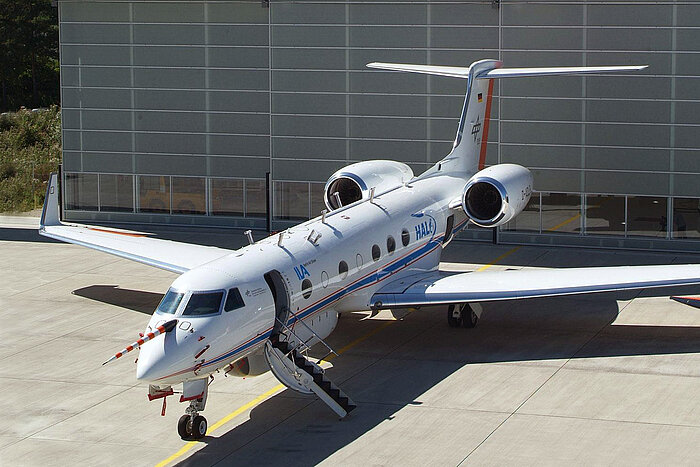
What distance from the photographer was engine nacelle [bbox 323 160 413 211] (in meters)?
28.4

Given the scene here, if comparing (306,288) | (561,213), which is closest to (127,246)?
(306,288)

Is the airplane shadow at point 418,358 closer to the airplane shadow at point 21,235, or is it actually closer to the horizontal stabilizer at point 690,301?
the horizontal stabilizer at point 690,301

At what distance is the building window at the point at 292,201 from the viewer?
38719mm

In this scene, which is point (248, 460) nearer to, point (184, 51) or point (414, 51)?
point (414, 51)

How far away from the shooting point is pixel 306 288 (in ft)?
70.4

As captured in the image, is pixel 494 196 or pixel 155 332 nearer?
pixel 155 332

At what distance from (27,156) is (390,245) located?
130ft

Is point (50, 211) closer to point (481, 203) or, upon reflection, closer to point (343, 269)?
point (343, 269)

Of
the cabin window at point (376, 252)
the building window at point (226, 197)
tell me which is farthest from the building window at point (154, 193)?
the cabin window at point (376, 252)

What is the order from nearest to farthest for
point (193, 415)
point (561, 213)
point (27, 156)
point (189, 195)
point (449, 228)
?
point (193, 415), point (449, 228), point (561, 213), point (189, 195), point (27, 156)

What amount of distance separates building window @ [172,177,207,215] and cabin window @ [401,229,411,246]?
16073mm

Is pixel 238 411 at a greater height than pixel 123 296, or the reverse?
pixel 123 296

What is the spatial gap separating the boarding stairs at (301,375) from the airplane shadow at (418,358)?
0.33 metres

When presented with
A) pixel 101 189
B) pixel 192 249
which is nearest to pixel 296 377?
pixel 192 249
